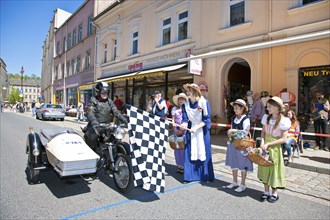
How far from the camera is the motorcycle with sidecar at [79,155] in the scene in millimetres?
3504

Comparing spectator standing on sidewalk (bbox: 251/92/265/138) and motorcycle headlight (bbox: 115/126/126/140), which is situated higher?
spectator standing on sidewalk (bbox: 251/92/265/138)

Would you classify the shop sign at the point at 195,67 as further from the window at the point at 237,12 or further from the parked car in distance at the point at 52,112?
the parked car in distance at the point at 52,112

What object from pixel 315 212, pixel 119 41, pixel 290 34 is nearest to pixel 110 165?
pixel 315 212

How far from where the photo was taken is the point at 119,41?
59.0ft

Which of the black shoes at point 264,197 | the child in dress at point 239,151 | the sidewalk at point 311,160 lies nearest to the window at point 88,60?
the sidewalk at point 311,160

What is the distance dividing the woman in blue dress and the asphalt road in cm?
24

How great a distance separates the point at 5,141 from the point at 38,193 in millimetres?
5919

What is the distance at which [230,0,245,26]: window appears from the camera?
33.4 feet

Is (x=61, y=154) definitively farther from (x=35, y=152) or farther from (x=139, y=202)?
(x=139, y=202)

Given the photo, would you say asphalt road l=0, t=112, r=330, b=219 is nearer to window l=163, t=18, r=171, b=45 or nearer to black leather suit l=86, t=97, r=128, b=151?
black leather suit l=86, t=97, r=128, b=151

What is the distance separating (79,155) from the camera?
358 cm

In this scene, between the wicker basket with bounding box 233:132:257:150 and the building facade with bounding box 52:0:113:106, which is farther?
the building facade with bounding box 52:0:113:106

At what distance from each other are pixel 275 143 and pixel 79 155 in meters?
2.90

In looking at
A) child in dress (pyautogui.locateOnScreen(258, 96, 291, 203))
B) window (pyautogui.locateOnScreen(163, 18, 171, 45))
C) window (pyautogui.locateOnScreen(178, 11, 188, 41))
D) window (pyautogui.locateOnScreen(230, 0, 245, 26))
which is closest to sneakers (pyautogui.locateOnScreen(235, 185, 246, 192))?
child in dress (pyautogui.locateOnScreen(258, 96, 291, 203))
